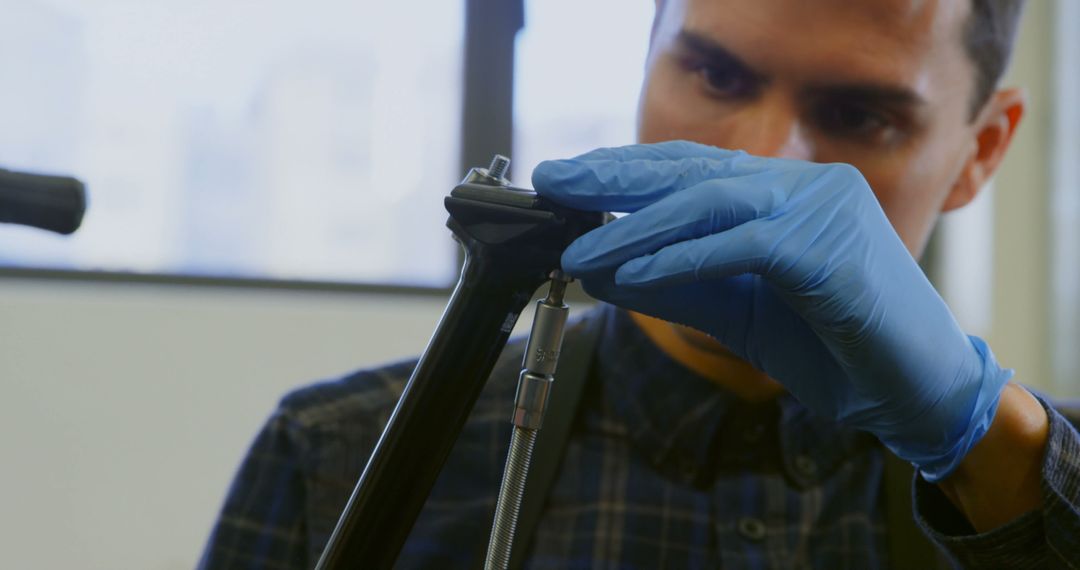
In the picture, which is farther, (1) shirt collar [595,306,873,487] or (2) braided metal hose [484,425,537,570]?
(1) shirt collar [595,306,873,487]

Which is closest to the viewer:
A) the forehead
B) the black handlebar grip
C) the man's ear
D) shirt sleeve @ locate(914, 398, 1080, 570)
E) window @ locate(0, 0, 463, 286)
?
the black handlebar grip

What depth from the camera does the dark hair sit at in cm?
93

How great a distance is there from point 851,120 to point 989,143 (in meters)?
0.27

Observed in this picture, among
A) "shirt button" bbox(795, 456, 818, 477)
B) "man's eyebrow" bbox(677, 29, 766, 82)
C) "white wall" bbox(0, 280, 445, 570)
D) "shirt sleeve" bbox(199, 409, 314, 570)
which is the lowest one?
"white wall" bbox(0, 280, 445, 570)

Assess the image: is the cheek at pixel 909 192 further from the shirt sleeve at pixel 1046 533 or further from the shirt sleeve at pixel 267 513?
the shirt sleeve at pixel 267 513

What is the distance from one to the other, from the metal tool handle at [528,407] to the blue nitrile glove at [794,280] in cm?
4

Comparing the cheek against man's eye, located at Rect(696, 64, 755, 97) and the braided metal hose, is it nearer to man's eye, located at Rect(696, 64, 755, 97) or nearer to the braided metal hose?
man's eye, located at Rect(696, 64, 755, 97)

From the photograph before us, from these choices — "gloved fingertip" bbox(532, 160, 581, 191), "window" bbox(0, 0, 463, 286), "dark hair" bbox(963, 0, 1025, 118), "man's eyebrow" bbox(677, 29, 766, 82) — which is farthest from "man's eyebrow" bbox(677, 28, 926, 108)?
"window" bbox(0, 0, 463, 286)

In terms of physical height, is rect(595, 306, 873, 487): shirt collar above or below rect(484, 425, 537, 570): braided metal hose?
below

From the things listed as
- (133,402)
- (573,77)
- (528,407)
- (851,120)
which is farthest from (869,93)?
(133,402)

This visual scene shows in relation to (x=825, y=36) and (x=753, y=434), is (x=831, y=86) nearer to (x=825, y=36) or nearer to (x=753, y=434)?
(x=825, y=36)

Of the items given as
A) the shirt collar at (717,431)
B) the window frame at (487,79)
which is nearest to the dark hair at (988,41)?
the shirt collar at (717,431)

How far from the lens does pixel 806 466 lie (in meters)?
0.90

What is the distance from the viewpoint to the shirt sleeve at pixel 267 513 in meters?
0.88
